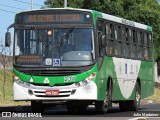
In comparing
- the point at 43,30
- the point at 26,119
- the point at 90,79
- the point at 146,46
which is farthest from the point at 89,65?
the point at 146,46

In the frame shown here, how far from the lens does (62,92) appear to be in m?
20.4

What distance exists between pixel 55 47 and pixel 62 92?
140 centimetres

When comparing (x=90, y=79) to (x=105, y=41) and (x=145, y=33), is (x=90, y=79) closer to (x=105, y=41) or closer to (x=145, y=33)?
(x=105, y=41)

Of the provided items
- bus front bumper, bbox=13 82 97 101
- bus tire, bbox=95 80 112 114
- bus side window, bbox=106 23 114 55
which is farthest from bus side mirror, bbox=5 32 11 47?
bus tire, bbox=95 80 112 114

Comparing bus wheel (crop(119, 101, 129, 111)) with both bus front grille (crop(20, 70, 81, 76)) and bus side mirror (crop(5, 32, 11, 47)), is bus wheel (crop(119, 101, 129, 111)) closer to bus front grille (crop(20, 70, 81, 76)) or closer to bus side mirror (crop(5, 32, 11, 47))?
bus front grille (crop(20, 70, 81, 76))

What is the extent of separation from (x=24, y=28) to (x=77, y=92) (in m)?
2.65

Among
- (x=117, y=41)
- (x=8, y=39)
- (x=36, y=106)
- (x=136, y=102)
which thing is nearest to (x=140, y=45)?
(x=136, y=102)

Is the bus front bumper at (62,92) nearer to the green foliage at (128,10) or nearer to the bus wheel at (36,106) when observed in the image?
the bus wheel at (36,106)

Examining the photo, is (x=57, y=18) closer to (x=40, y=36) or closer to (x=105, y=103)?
(x=40, y=36)

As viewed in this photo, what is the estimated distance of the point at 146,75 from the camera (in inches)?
1083

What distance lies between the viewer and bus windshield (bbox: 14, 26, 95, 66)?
20547 mm

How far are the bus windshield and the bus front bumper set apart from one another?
0.70 metres

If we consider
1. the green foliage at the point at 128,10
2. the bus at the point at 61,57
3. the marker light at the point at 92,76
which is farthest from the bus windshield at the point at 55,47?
the green foliage at the point at 128,10

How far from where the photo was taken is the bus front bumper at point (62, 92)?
20.4 m
